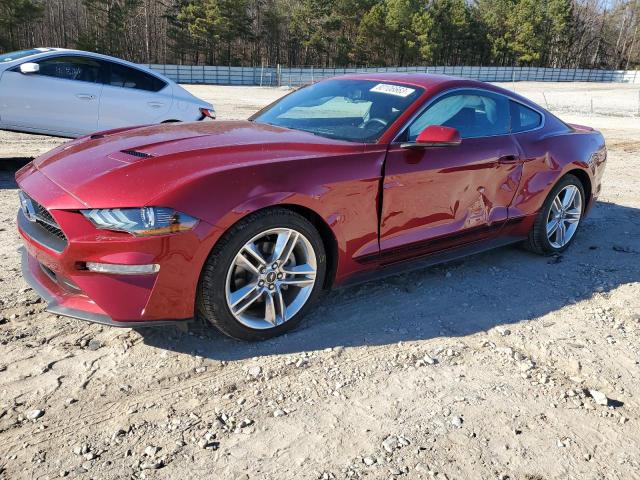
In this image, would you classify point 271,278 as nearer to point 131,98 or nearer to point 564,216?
point 564,216

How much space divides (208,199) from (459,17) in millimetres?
79377

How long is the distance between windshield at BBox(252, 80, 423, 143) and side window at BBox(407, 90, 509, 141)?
0.57ft

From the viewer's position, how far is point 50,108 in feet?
24.9

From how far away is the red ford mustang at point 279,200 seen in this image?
281 cm

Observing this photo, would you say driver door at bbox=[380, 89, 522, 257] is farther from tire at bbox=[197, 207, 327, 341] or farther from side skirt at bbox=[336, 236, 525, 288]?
tire at bbox=[197, 207, 327, 341]

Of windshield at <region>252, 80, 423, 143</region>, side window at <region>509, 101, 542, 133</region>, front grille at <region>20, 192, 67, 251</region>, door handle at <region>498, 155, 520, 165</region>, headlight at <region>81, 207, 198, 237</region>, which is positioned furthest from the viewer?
side window at <region>509, 101, 542, 133</region>

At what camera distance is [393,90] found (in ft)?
13.5

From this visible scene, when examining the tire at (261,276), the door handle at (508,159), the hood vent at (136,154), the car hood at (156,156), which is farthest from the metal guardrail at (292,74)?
the hood vent at (136,154)

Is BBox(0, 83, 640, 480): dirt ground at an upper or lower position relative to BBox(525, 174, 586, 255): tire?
lower

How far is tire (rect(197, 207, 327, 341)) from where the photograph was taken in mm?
3008

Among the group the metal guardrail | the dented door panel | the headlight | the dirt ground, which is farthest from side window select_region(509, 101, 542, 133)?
the metal guardrail

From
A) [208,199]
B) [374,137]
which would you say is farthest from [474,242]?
[208,199]

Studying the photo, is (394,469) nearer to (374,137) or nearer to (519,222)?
(374,137)

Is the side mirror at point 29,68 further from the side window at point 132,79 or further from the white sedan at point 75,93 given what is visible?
the side window at point 132,79
